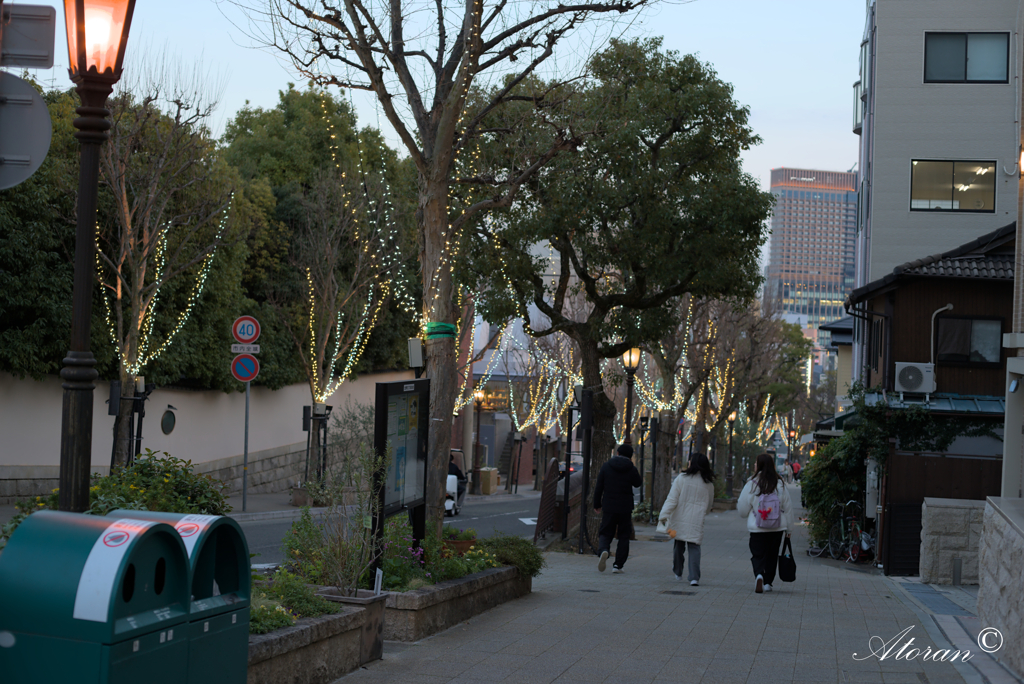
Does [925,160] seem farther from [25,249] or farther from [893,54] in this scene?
[25,249]

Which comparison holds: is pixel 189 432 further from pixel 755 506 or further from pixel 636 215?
pixel 755 506

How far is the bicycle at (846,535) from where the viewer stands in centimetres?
1997

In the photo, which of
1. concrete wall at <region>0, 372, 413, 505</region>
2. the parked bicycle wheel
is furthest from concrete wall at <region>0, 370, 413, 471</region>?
the parked bicycle wheel

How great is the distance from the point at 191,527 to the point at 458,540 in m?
6.69

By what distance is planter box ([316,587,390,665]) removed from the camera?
699cm

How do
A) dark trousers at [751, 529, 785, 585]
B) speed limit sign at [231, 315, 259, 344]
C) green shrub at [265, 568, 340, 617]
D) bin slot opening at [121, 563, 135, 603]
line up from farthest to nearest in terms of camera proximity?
speed limit sign at [231, 315, 259, 344] → dark trousers at [751, 529, 785, 585] → green shrub at [265, 568, 340, 617] → bin slot opening at [121, 563, 135, 603]

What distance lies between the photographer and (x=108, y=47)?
17.6 feet

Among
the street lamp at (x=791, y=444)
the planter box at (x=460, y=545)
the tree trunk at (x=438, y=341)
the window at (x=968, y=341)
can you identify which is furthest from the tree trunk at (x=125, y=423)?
the street lamp at (x=791, y=444)

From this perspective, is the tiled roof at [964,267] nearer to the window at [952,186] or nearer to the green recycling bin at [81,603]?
the window at [952,186]

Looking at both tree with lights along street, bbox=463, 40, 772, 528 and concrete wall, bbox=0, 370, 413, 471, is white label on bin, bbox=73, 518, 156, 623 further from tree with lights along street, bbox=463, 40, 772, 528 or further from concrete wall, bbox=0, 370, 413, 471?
tree with lights along street, bbox=463, 40, 772, 528

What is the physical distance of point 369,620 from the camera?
23.2ft

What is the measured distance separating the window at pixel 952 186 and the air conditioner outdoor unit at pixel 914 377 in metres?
7.29

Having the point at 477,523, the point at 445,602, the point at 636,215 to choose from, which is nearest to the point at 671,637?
the point at 445,602

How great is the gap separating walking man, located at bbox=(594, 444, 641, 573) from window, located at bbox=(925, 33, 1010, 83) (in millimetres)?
16500
